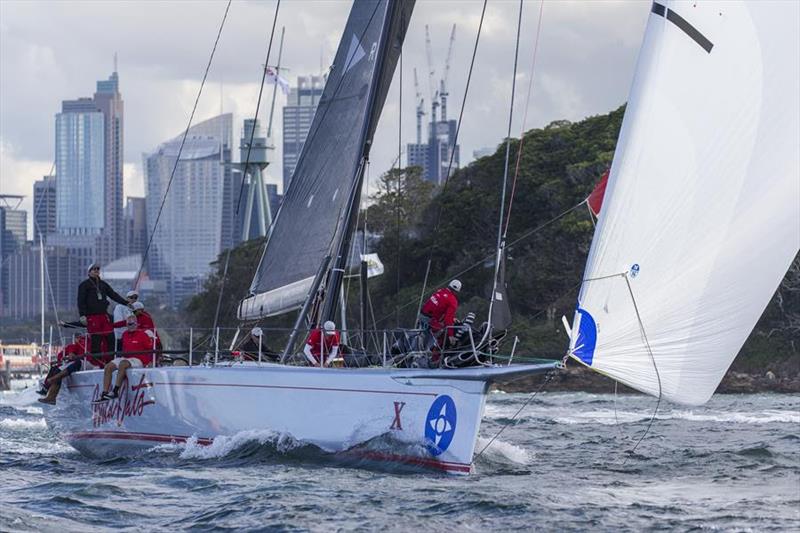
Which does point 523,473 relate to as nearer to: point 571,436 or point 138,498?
point 138,498

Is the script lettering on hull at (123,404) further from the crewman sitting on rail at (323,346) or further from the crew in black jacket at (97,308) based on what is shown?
the crewman sitting on rail at (323,346)

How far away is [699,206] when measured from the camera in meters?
12.7

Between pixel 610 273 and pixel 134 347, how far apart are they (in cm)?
783

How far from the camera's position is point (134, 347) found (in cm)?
1872

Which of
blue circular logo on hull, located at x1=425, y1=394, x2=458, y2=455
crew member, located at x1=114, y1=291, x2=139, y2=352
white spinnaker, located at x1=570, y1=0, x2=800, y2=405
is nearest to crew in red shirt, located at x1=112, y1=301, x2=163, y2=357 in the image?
crew member, located at x1=114, y1=291, x2=139, y2=352

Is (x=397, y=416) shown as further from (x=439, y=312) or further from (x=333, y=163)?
(x=333, y=163)

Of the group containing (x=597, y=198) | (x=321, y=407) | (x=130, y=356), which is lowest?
(x=321, y=407)

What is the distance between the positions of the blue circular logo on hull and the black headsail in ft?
10.9

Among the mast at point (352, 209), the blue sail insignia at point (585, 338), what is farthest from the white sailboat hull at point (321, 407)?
the blue sail insignia at point (585, 338)

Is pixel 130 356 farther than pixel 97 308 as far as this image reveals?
No

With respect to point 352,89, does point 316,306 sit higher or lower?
lower

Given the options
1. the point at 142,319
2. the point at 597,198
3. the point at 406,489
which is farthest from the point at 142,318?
the point at 597,198

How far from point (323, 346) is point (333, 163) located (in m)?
2.79

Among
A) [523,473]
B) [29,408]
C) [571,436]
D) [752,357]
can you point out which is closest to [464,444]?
[523,473]
